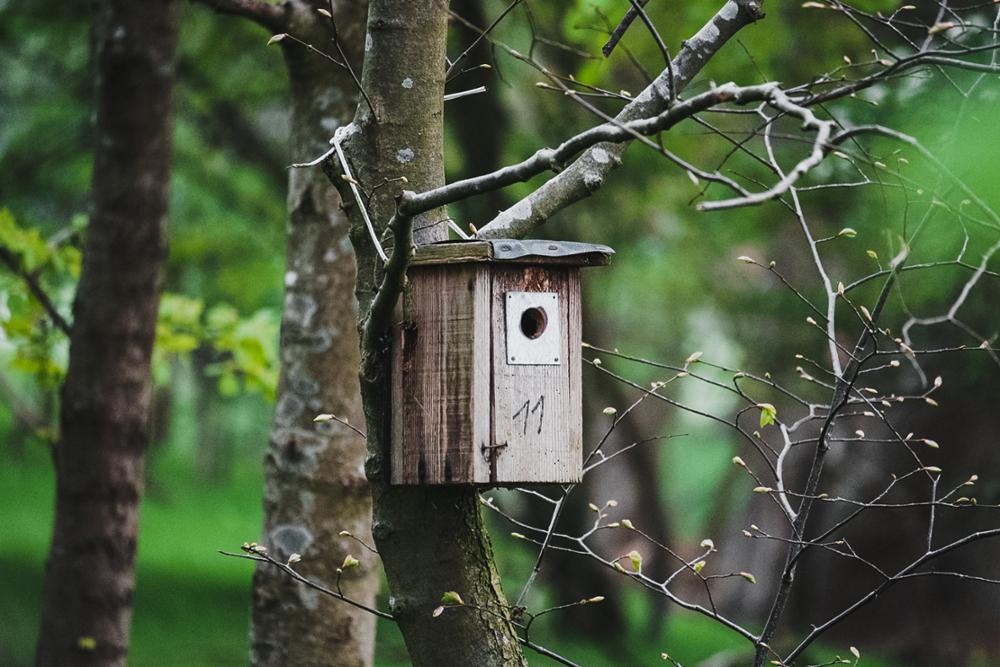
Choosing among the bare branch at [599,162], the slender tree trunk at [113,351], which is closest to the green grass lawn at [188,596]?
the slender tree trunk at [113,351]

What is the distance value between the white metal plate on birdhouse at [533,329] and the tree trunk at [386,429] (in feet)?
0.90

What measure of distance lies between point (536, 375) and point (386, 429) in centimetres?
37

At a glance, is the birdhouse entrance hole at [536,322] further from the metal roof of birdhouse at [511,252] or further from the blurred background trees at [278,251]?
the blurred background trees at [278,251]

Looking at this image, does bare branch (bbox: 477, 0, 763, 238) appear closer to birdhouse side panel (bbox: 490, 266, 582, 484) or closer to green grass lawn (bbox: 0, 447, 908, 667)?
birdhouse side panel (bbox: 490, 266, 582, 484)

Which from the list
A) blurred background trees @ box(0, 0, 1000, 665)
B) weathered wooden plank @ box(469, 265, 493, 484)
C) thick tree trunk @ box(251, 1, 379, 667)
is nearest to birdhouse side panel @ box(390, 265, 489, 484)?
weathered wooden plank @ box(469, 265, 493, 484)

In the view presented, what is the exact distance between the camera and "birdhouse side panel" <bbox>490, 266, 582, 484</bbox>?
2.43 metres

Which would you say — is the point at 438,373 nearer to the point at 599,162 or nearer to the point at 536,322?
the point at 536,322

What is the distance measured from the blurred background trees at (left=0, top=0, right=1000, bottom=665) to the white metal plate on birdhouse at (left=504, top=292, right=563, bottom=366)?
2.29 m

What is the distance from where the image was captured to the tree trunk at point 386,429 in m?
2.36

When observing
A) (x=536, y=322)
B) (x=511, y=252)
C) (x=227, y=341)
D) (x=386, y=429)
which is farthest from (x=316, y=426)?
(x=227, y=341)

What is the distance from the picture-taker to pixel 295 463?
12.2 ft

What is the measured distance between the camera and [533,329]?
8.31ft

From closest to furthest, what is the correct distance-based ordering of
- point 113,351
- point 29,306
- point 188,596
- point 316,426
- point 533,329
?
point 533,329
point 316,426
point 113,351
point 29,306
point 188,596

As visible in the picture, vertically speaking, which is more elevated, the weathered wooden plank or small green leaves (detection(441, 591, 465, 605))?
the weathered wooden plank
